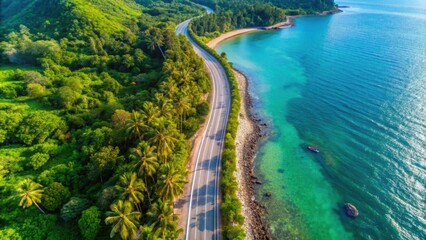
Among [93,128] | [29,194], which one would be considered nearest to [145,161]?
[29,194]

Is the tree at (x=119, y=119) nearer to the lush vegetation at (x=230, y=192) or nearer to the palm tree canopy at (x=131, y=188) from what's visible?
the palm tree canopy at (x=131, y=188)

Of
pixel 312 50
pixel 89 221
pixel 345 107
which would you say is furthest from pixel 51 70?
pixel 312 50

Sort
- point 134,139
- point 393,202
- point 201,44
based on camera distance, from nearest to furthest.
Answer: point 393,202, point 134,139, point 201,44

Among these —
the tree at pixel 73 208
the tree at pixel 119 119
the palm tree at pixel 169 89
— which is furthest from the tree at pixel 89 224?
the palm tree at pixel 169 89

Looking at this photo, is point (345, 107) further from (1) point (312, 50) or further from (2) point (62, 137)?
(2) point (62, 137)

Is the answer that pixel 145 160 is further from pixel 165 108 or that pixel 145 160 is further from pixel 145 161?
pixel 165 108

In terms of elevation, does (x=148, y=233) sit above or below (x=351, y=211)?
above
